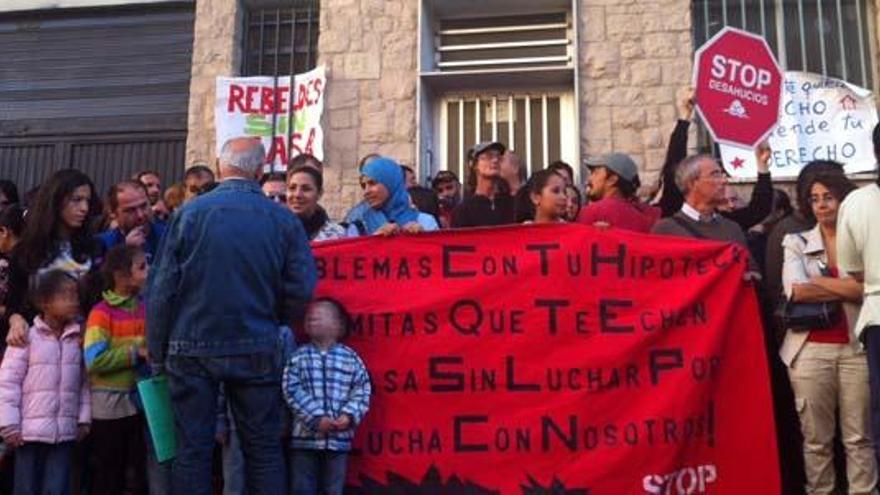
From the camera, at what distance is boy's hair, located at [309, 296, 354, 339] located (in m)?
4.34

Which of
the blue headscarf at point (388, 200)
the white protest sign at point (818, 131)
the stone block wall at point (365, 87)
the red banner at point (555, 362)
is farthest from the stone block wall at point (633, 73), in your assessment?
the red banner at point (555, 362)

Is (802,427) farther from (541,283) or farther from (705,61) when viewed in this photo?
(705,61)

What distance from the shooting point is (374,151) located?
27.8 feet

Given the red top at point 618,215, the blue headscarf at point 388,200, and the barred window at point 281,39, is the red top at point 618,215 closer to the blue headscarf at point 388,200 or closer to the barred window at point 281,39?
the blue headscarf at point 388,200

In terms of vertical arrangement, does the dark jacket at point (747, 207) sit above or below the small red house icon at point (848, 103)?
below

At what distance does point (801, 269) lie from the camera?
4.62 metres

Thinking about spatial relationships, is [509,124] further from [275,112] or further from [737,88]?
[737,88]

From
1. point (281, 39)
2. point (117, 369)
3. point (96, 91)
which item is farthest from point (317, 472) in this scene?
point (96, 91)

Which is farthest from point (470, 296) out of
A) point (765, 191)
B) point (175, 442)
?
point (765, 191)

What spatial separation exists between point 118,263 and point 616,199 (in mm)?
2656

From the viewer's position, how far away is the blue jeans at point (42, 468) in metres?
4.51

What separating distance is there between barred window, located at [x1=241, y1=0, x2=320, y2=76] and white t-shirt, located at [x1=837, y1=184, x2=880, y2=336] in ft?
19.8

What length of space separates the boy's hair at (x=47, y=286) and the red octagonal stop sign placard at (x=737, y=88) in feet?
13.2

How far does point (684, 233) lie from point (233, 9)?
5812 mm
